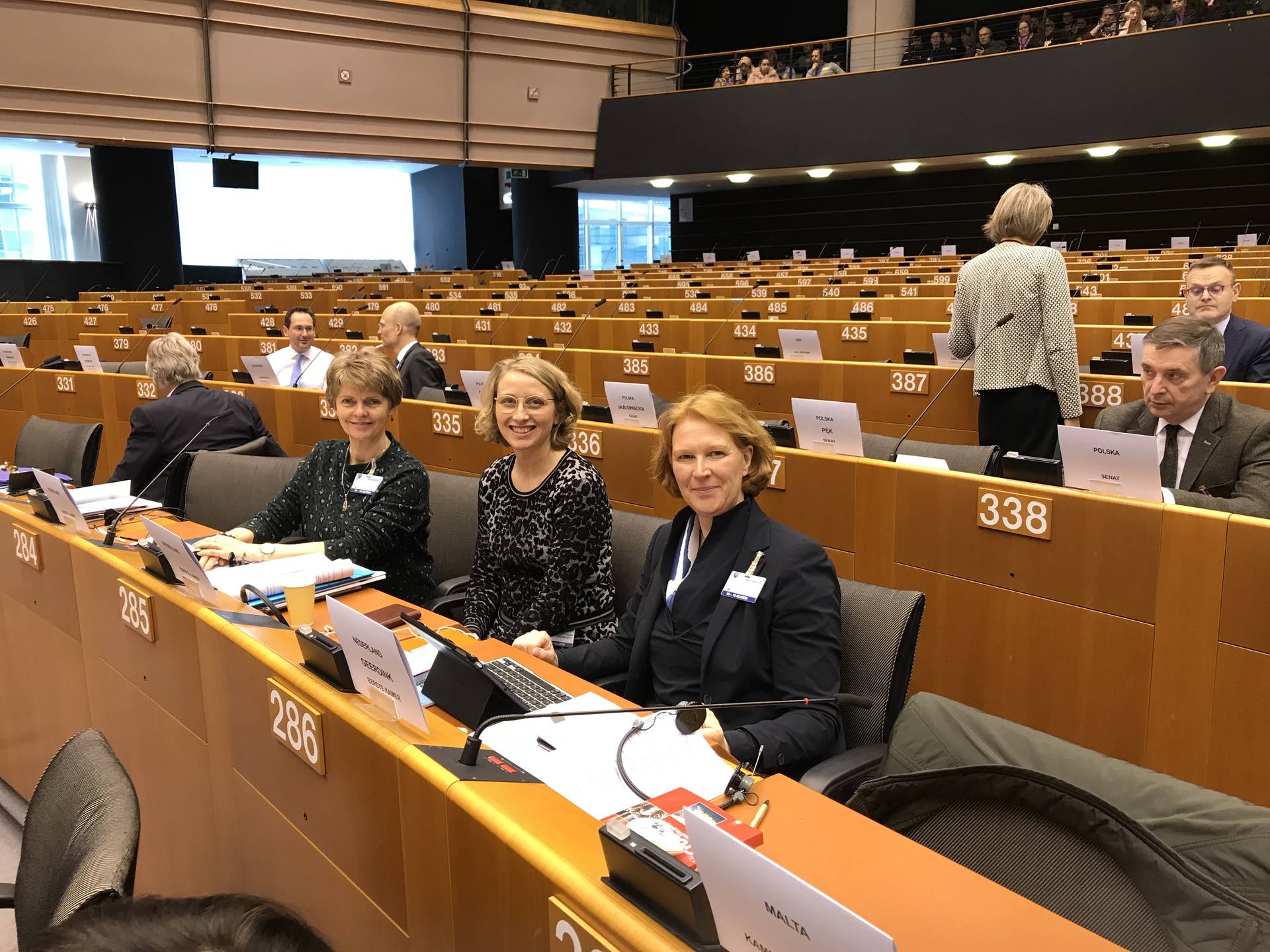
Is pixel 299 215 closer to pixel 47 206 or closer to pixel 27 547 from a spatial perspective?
pixel 47 206

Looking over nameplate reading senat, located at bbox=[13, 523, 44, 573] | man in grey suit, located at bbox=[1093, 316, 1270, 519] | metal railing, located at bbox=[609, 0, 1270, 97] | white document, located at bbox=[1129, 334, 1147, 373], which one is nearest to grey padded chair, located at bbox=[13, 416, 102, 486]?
nameplate reading senat, located at bbox=[13, 523, 44, 573]

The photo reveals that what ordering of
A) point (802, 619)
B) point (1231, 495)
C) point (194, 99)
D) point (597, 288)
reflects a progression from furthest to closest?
point (194, 99)
point (597, 288)
point (1231, 495)
point (802, 619)

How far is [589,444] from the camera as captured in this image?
377 cm

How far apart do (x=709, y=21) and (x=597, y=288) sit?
30.4ft

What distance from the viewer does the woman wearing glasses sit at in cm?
230

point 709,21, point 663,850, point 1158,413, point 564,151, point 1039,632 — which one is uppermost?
point 709,21

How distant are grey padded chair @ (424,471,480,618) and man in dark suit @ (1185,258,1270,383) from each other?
3.08 metres

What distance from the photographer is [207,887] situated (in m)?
1.83

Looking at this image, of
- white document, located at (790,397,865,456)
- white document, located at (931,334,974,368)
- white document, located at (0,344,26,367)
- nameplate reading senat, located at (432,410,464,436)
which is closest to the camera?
white document, located at (790,397,865,456)

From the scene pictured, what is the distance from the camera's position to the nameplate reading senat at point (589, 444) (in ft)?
12.2

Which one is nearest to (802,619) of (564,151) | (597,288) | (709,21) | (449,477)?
(449,477)

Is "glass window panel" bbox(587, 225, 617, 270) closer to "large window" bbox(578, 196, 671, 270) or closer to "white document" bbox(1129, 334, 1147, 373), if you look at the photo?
"large window" bbox(578, 196, 671, 270)

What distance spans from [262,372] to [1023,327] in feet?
13.6

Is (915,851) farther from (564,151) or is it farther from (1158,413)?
(564,151)
